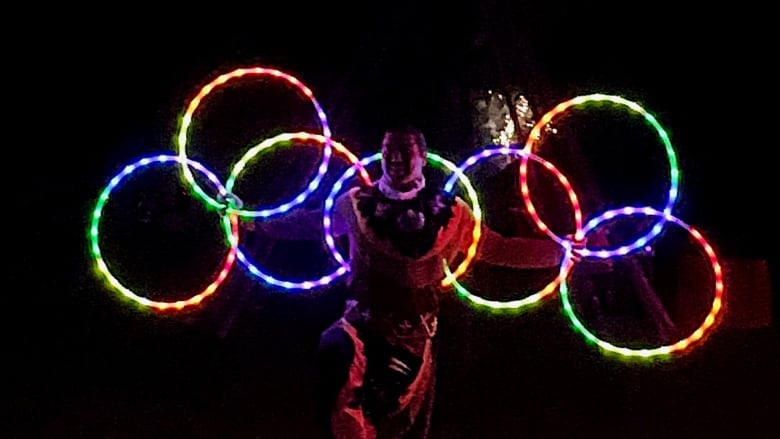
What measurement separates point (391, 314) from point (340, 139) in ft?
6.18

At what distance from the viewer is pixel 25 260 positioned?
664 cm

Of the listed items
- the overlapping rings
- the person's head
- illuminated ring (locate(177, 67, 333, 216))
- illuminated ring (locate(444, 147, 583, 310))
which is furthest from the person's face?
illuminated ring (locate(177, 67, 333, 216))

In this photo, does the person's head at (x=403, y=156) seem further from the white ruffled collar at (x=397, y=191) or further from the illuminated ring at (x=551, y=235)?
the illuminated ring at (x=551, y=235)

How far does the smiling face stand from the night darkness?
1653 millimetres

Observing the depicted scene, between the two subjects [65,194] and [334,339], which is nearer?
[334,339]

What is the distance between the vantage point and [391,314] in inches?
174

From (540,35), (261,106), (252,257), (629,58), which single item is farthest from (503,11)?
(252,257)

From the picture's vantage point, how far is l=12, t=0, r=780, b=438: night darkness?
6152 mm

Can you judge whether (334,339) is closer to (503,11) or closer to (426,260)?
(426,260)

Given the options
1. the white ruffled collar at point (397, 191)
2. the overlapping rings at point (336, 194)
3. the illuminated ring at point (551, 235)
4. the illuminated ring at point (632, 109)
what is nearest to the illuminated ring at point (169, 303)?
the overlapping rings at point (336, 194)

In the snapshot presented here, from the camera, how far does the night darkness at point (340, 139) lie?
6152mm

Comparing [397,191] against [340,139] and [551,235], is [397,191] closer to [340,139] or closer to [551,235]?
[551,235]

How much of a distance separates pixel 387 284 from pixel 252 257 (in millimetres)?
1590

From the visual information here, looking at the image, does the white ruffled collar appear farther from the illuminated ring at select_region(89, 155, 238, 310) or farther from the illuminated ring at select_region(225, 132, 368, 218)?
the illuminated ring at select_region(89, 155, 238, 310)
